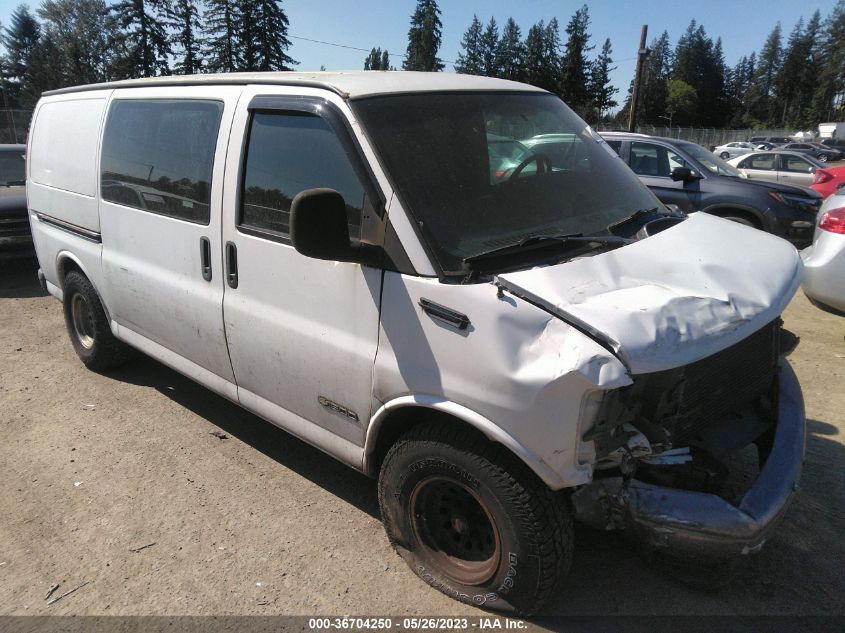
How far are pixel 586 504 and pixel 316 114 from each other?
199 centimetres

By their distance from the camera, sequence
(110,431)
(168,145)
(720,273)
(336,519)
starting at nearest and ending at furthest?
(720,273)
(336,519)
(168,145)
(110,431)

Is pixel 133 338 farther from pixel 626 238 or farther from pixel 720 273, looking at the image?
pixel 720 273

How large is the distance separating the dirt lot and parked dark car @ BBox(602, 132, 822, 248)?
4.67 metres

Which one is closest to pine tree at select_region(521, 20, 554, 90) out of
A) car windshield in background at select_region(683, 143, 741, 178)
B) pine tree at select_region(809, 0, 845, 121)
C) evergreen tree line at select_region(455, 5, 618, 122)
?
evergreen tree line at select_region(455, 5, 618, 122)

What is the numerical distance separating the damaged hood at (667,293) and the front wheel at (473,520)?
64 centimetres

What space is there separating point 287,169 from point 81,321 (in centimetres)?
315

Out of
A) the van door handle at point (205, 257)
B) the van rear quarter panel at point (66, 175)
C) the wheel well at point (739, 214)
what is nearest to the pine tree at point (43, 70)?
the van rear quarter panel at point (66, 175)

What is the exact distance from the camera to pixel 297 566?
2949 millimetres

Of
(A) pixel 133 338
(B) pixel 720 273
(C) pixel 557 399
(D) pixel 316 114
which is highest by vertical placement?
(D) pixel 316 114

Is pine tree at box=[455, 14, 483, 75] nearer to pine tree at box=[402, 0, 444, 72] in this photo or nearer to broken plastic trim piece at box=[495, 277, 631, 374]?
pine tree at box=[402, 0, 444, 72]

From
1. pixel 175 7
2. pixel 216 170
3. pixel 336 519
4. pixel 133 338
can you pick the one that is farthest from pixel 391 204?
pixel 175 7

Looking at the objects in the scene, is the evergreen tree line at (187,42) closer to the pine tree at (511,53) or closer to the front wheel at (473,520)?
the pine tree at (511,53)

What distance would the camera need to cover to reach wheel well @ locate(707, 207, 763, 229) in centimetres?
875

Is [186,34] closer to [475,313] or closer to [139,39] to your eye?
[139,39]
